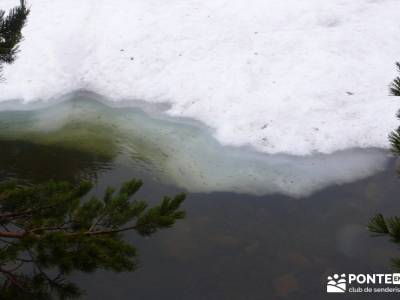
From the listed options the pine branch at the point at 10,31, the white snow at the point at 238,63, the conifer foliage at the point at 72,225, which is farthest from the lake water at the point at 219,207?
the pine branch at the point at 10,31

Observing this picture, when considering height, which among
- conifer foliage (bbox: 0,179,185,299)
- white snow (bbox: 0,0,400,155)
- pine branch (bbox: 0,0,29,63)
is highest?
white snow (bbox: 0,0,400,155)

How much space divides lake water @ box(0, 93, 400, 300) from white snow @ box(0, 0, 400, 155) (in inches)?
30.3

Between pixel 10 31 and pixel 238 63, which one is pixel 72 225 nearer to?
pixel 10 31

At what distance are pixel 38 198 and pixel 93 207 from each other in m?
0.53

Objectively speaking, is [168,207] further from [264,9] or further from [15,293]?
[264,9]

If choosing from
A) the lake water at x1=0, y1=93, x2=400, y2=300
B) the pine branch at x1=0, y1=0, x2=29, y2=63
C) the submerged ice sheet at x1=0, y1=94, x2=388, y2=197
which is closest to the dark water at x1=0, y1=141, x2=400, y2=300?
the lake water at x1=0, y1=93, x2=400, y2=300

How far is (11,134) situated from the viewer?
330 inches

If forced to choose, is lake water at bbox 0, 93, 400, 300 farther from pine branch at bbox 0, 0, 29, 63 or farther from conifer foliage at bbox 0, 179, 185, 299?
pine branch at bbox 0, 0, 29, 63

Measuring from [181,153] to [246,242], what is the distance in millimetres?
2583

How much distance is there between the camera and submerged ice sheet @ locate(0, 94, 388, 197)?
7.34 metres

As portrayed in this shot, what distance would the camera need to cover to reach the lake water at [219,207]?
5.49 metres

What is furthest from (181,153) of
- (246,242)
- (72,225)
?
(72,225)

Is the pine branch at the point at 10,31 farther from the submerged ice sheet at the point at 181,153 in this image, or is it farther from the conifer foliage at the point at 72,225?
the submerged ice sheet at the point at 181,153

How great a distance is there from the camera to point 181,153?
316 inches
